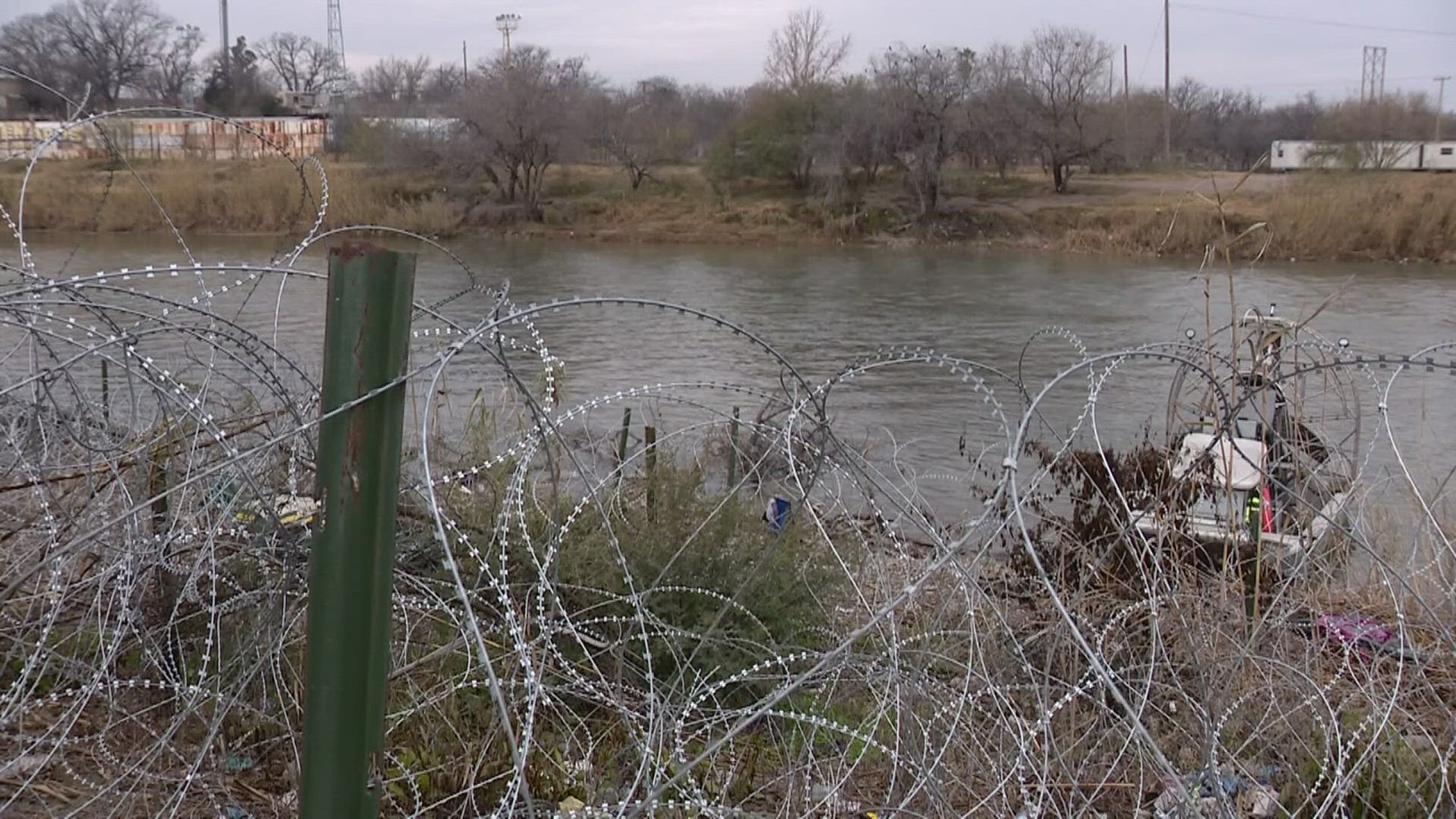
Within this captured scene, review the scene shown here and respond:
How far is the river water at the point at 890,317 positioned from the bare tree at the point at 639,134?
9.81m

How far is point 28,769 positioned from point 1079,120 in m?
47.4

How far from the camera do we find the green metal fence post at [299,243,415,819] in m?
2.11

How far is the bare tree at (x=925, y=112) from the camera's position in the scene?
4278 cm

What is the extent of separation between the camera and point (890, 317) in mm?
24406

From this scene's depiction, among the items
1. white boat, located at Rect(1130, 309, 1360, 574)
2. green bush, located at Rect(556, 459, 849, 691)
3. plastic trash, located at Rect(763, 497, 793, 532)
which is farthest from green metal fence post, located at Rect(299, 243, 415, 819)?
plastic trash, located at Rect(763, 497, 793, 532)

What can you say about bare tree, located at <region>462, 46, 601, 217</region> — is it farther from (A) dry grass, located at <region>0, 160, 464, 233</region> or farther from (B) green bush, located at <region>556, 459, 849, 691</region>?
(B) green bush, located at <region>556, 459, 849, 691</region>

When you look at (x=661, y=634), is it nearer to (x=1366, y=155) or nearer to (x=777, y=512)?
(x=777, y=512)

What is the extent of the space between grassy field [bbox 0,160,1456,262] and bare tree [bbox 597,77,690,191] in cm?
71

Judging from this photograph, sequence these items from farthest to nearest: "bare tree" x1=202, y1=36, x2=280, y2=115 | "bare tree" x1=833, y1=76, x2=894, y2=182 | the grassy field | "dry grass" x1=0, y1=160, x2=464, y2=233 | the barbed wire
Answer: "bare tree" x1=202, y1=36, x2=280, y2=115, "bare tree" x1=833, y1=76, x2=894, y2=182, "dry grass" x1=0, y1=160, x2=464, y2=233, the grassy field, the barbed wire

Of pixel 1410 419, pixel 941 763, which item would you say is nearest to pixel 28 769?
pixel 941 763

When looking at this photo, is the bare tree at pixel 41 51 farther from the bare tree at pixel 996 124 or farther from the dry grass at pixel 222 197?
the bare tree at pixel 996 124

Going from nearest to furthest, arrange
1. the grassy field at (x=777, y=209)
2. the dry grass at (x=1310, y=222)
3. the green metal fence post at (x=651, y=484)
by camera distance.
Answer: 1. the green metal fence post at (x=651, y=484)
2. the dry grass at (x=1310, y=222)
3. the grassy field at (x=777, y=209)

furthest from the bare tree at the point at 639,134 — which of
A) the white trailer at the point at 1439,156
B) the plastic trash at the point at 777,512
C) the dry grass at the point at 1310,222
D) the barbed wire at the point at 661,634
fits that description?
the barbed wire at the point at 661,634

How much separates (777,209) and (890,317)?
1976 cm
